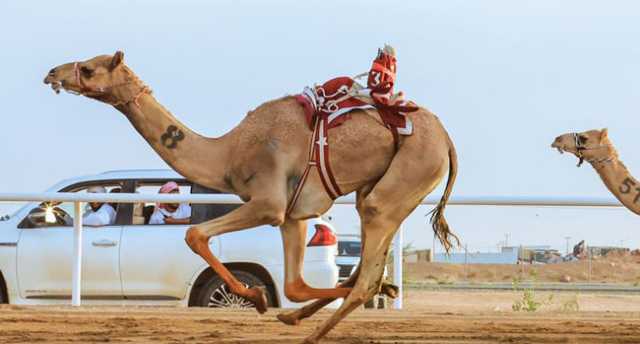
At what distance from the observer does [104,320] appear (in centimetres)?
1298

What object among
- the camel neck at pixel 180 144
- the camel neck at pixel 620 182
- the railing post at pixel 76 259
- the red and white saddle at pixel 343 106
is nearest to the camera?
the red and white saddle at pixel 343 106

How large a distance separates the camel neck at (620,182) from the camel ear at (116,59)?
18.5 feet

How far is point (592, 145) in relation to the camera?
14383mm

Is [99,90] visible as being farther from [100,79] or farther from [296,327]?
[296,327]

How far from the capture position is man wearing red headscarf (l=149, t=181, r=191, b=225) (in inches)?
597

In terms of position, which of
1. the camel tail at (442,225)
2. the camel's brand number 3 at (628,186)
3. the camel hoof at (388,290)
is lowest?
the camel hoof at (388,290)

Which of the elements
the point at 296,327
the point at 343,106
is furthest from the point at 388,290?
the point at 296,327

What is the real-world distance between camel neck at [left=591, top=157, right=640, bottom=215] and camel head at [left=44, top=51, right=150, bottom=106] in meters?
5.45

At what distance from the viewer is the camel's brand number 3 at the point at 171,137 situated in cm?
1088

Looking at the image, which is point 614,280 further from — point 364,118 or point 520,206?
point 364,118

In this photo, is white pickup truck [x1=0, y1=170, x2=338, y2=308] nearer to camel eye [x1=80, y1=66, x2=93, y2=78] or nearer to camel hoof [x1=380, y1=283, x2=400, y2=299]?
camel hoof [x1=380, y1=283, x2=400, y2=299]

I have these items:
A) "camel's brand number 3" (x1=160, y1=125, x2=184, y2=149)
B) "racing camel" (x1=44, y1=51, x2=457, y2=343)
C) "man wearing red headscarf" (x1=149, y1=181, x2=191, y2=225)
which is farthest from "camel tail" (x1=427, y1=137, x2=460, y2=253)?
"man wearing red headscarf" (x1=149, y1=181, x2=191, y2=225)

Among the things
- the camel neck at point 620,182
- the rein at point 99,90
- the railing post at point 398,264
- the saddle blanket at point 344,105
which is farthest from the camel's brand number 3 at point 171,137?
the camel neck at point 620,182

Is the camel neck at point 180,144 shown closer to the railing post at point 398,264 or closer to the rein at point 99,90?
the rein at point 99,90
